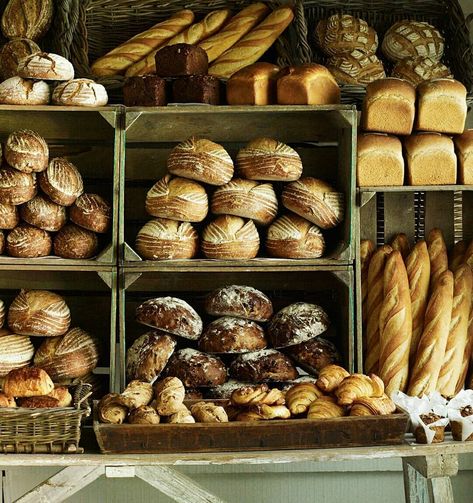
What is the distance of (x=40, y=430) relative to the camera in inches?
96.8

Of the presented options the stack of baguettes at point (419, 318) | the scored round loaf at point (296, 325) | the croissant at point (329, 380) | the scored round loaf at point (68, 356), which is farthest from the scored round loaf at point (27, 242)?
the stack of baguettes at point (419, 318)

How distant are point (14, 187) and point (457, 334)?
174 cm

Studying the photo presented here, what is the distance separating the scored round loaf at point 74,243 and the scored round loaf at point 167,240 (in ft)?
0.60

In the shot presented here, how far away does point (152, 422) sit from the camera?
2.49 meters

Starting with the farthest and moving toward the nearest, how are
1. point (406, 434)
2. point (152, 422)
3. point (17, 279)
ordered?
point (17, 279) → point (406, 434) → point (152, 422)

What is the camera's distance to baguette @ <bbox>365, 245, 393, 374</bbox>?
326 cm

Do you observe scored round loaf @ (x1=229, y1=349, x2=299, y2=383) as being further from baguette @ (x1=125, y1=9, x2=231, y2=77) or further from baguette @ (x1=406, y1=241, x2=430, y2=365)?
baguette @ (x1=125, y1=9, x2=231, y2=77)

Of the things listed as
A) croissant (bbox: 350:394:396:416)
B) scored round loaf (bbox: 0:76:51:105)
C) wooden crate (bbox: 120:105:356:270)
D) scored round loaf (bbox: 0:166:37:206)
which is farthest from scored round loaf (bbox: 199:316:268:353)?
scored round loaf (bbox: 0:76:51:105)

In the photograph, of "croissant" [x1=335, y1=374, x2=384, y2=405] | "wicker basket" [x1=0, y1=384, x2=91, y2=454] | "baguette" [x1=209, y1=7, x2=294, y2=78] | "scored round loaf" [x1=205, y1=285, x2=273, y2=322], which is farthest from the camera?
"baguette" [x1=209, y1=7, x2=294, y2=78]

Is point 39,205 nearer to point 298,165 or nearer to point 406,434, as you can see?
point 298,165

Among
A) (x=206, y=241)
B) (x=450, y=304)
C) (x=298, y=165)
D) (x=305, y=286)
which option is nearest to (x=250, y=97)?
(x=298, y=165)

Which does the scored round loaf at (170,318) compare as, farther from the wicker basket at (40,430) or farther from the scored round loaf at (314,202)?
the wicker basket at (40,430)

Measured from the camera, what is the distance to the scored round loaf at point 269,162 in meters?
3.12

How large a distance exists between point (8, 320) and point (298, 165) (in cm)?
125
